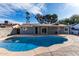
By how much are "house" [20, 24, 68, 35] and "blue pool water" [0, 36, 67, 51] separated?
0.57m

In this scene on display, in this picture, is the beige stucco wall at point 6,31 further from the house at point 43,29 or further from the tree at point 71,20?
the tree at point 71,20

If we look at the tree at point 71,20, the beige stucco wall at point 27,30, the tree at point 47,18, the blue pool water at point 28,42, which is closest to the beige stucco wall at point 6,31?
the beige stucco wall at point 27,30

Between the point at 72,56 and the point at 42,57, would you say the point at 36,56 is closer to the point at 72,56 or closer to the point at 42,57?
the point at 42,57

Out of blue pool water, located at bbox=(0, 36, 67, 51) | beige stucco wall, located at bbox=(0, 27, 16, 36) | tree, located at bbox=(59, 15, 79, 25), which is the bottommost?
blue pool water, located at bbox=(0, 36, 67, 51)

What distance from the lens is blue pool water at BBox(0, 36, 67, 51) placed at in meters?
9.23

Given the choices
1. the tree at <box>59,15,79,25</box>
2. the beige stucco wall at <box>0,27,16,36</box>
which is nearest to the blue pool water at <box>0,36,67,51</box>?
the beige stucco wall at <box>0,27,16,36</box>

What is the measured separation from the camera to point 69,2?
8.80m

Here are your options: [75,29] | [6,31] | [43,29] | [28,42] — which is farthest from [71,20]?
[6,31]

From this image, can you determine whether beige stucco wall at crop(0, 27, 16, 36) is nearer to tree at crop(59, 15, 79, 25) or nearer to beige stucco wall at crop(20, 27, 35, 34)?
beige stucco wall at crop(20, 27, 35, 34)

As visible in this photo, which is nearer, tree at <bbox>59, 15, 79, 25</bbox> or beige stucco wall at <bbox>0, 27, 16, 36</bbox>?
tree at <bbox>59, 15, 79, 25</bbox>

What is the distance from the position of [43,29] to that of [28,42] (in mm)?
2288

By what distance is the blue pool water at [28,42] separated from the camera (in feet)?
30.3

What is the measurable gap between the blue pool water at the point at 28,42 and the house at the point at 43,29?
1.86 ft

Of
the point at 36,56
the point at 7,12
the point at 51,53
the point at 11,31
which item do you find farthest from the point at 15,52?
the point at 11,31
